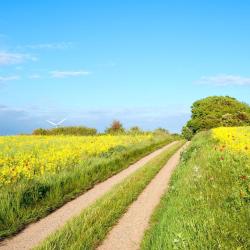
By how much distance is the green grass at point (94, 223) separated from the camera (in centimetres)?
923

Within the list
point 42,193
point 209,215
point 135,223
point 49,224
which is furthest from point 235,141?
point 209,215

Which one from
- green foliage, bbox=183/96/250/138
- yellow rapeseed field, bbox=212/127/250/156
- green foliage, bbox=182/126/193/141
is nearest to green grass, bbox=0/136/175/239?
yellow rapeseed field, bbox=212/127/250/156

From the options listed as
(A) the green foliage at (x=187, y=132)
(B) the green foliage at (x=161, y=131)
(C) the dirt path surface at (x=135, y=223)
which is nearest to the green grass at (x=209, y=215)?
(C) the dirt path surface at (x=135, y=223)

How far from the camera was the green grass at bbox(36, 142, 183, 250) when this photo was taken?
923cm

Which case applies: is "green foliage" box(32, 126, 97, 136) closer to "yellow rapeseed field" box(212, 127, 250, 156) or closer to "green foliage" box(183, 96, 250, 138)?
"green foliage" box(183, 96, 250, 138)

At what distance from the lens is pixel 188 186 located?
38.6ft

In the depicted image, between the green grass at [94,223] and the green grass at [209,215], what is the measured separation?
108 cm

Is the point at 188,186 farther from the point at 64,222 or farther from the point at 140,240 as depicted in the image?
the point at 64,222

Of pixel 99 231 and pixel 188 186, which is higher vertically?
pixel 188 186

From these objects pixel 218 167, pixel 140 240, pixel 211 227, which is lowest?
pixel 140 240

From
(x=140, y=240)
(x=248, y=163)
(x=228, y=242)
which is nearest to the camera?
(x=228, y=242)

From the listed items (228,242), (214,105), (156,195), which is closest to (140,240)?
(228,242)

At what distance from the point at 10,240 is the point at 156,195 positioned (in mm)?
6541

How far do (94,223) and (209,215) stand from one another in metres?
3.48
